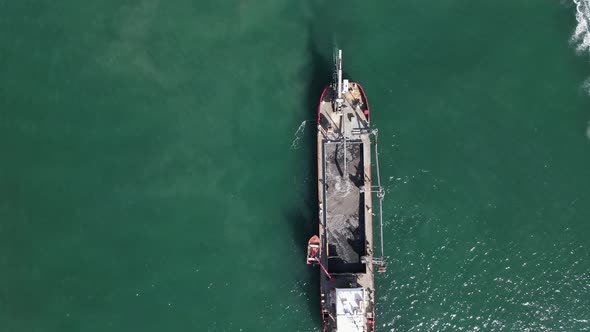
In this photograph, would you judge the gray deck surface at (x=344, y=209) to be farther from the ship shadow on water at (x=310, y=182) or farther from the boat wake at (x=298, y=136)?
the boat wake at (x=298, y=136)

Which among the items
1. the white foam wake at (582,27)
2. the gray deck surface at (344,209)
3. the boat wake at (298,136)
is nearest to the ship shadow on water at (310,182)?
the boat wake at (298,136)

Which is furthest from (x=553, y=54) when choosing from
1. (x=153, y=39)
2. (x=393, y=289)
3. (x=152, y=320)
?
(x=152, y=320)

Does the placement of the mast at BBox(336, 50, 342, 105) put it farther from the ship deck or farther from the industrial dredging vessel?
the ship deck

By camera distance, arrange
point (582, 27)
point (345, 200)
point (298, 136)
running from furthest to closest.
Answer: point (582, 27) < point (298, 136) < point (345, 200)

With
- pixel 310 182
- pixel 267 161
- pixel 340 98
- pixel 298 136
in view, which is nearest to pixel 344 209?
pixel 310 182

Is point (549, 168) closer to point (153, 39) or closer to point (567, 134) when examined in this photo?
point (567, 134)

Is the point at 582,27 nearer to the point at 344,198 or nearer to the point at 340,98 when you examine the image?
the point at 340,98
